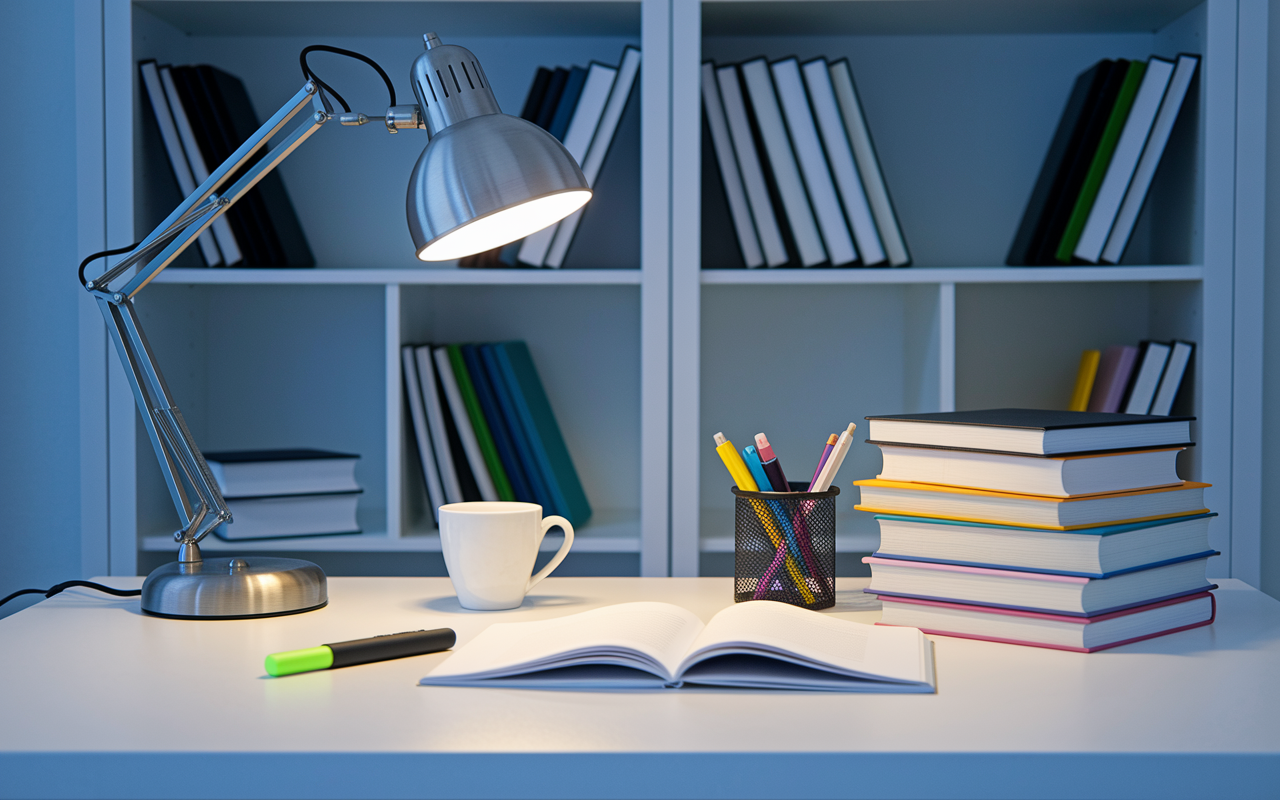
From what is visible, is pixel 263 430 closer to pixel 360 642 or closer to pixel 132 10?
pixel 132 10

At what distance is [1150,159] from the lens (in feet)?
5.11

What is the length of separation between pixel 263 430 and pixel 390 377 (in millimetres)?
451

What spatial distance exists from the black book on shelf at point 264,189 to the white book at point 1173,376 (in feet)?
4.63

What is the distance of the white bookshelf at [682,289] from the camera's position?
1.51 meters

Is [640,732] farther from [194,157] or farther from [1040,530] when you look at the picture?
[194,157]

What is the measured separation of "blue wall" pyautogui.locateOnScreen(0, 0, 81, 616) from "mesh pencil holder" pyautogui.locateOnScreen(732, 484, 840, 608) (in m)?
1.46

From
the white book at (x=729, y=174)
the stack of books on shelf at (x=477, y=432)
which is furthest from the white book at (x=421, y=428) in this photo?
the white book at (x=729, y=174)

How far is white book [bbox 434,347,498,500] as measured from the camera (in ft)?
5.40

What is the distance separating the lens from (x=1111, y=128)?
1.56 m

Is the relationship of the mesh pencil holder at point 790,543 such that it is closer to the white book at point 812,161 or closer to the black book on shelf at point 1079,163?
the white book at point 812,161

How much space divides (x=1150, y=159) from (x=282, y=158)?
1.29 metres

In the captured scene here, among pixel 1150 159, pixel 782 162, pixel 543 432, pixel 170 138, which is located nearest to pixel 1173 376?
pixel 1150 159

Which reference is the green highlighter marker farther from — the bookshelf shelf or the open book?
the bookshelf shelf

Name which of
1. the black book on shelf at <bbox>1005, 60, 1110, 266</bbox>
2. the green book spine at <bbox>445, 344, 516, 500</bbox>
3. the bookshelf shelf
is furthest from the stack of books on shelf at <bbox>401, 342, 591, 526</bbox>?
the black book on shelf at <bbox>1005, 60, 1110, 266</bbox>
